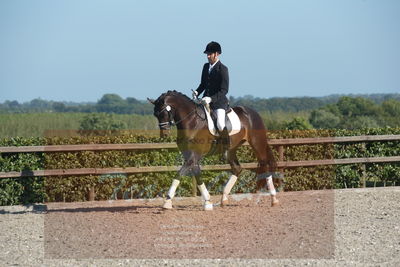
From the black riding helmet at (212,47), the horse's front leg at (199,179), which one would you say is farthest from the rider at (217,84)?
the horse's front leg at (199,179)

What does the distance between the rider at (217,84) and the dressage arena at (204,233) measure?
1599mm

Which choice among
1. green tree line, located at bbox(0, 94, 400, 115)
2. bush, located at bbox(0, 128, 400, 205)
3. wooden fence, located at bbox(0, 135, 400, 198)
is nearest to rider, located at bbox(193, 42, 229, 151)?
wooden fence, located at bbox(0, 135, 400, 198)

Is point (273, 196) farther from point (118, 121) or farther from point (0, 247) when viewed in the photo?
point (118, 121)

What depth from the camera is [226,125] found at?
452 inches

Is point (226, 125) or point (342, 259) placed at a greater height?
point (226, 125)

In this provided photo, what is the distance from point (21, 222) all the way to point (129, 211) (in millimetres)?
1786

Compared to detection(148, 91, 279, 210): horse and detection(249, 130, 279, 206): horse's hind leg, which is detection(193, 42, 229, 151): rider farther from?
detection(249, 130, 279, 206): horse's hind leg

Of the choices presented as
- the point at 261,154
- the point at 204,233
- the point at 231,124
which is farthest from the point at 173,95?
the point at 204,233

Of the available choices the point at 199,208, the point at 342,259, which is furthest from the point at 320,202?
the point at 342,259

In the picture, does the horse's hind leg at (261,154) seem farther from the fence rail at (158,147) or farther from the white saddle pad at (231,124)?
the fence rail at (158,147)

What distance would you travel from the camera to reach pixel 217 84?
1136 cm

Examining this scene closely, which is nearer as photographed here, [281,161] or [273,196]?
[273,196]

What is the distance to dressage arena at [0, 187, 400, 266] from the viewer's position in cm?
786

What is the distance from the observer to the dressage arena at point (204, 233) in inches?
309
